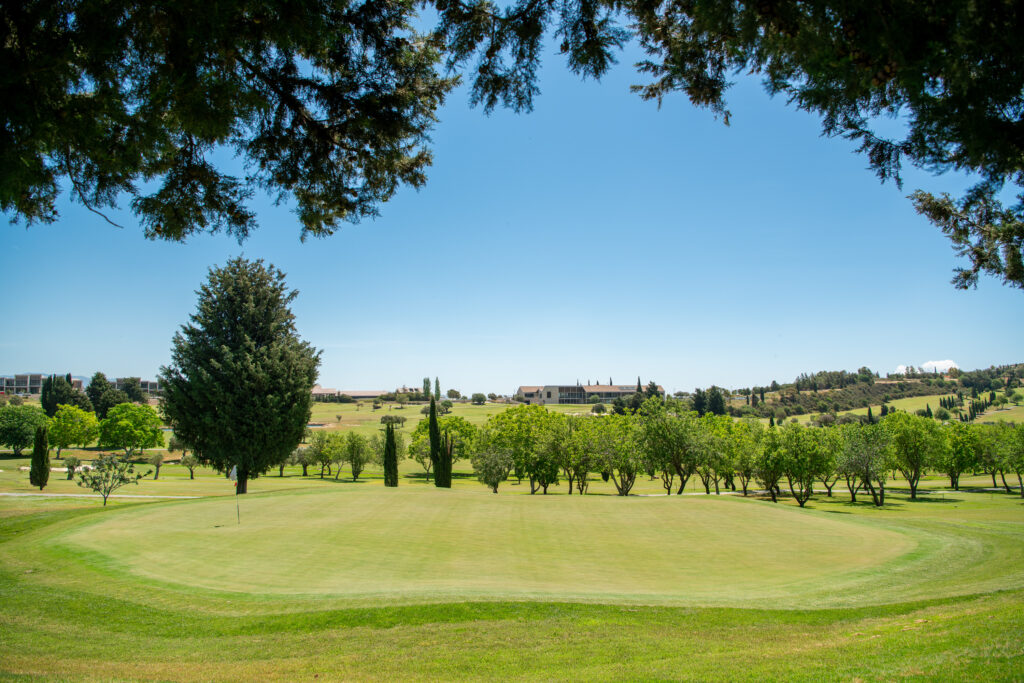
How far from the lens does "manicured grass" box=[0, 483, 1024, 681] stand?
22.0 feet

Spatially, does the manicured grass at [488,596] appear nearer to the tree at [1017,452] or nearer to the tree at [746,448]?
the tree at [746,448]

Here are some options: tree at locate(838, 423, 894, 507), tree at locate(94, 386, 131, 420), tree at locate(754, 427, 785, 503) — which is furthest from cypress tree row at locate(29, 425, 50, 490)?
tree at locate(838, 423, 894, 507)

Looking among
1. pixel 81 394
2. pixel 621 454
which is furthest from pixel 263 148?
pixel 81 394

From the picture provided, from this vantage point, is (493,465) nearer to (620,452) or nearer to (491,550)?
(620,452)

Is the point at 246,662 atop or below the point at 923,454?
atop

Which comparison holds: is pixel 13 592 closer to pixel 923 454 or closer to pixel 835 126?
pixel 835 126

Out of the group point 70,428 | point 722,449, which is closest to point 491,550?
point 722,449

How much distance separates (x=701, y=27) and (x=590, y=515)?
60.7 feet

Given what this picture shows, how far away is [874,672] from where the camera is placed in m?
5.75

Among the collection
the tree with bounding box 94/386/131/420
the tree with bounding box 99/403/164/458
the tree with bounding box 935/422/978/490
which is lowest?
the tree with bounding box 935/422/978/490

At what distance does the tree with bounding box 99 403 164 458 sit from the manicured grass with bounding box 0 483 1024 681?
61.1 m

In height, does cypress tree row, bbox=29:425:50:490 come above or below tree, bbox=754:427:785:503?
above

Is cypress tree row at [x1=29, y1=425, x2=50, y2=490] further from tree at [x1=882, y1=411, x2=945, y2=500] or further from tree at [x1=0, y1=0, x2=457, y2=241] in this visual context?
tree at [x1=882, y1=411, x2=945, y2=500]

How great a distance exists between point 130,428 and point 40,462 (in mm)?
33132
